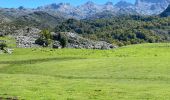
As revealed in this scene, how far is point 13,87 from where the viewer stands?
159 ft

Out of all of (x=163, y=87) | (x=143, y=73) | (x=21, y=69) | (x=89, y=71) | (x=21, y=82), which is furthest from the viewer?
(x=21, y=69)

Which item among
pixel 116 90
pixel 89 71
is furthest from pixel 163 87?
pixel 89 71

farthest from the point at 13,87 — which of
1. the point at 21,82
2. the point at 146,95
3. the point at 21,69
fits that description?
the point at 21,69

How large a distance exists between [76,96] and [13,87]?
1065cm

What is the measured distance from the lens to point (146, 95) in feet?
135

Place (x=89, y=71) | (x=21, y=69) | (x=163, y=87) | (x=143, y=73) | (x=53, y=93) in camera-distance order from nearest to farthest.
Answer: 1. (x=53, y=93)
2. (x=163, y=87)
3. (x=143, y=73)
4. (x=89, y=71)
5. (x=21, y=69)

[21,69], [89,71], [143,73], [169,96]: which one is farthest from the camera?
[21,69]

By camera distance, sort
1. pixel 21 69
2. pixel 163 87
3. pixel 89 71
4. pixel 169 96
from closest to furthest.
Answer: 1. pixel 169 96
2. pixel 163 87
3. pixel 89 71
4. pixel 21 69

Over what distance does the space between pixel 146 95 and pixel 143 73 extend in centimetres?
2305

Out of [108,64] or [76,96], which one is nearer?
[76,96]

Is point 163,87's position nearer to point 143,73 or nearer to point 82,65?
point 143,73

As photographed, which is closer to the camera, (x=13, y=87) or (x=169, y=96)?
(x=169, y=96)

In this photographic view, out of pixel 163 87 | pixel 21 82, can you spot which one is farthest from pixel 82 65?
pixel 163 87

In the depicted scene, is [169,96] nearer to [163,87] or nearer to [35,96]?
[163,87]
